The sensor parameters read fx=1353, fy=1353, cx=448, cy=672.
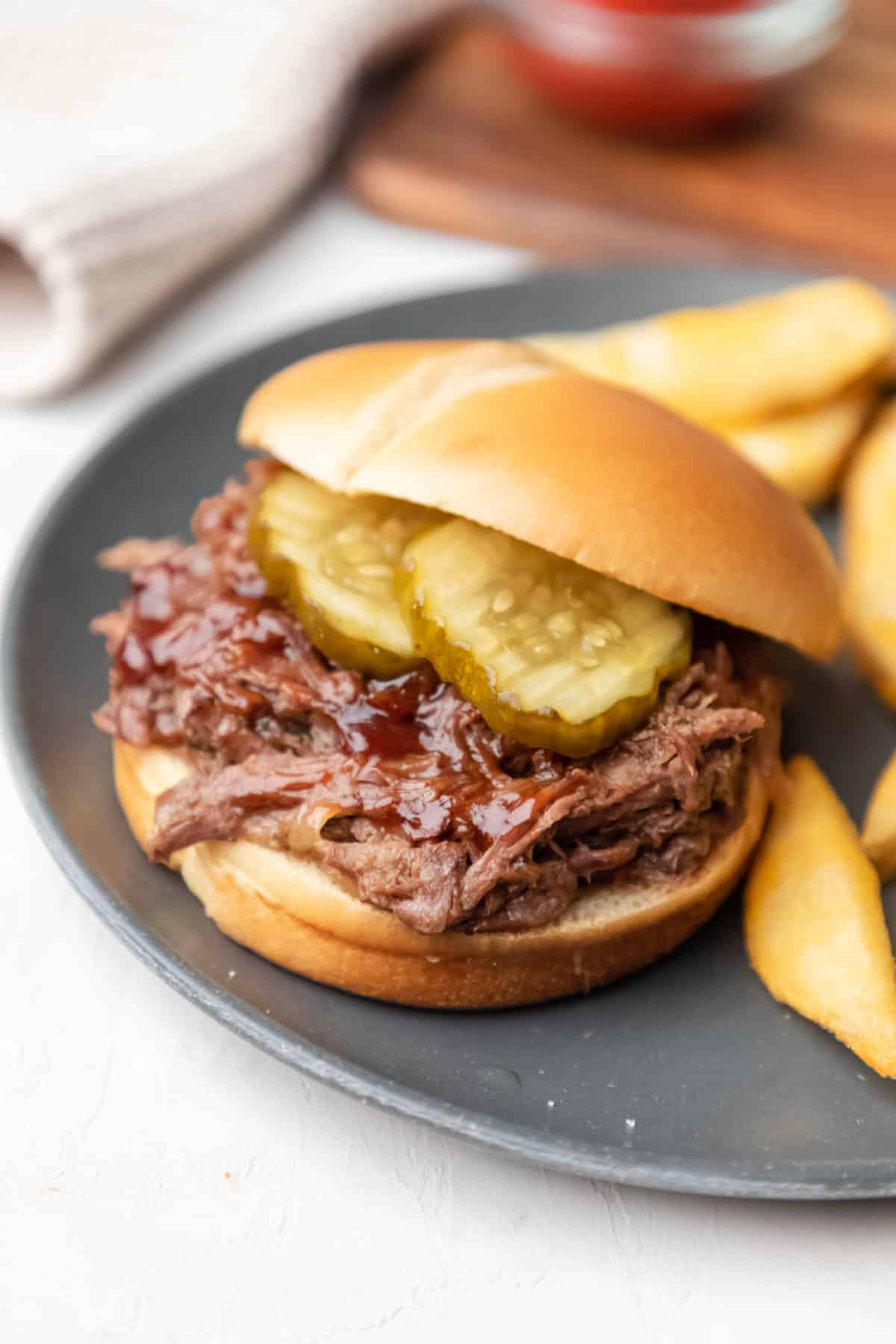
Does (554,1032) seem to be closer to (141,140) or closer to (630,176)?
(141,140)

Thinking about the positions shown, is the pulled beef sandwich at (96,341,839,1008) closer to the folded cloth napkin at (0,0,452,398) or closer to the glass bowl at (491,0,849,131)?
the folded cloth napkin at (0,0,452,398)

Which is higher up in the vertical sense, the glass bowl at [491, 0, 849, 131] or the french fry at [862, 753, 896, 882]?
the glass bowl at [491, 0, 849, 131]

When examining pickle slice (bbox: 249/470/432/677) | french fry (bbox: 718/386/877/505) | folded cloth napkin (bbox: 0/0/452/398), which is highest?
folded cloth napkin (bbox: 0/0/452/398)

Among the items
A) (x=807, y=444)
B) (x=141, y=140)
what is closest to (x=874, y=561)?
(x=807, y=444)

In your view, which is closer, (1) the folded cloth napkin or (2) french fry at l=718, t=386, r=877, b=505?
(2) french fry at l=718, t=386, r=877, b=505

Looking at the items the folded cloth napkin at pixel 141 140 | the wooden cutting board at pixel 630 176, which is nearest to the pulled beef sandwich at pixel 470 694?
the folded cloth napkin at pixel 141 140

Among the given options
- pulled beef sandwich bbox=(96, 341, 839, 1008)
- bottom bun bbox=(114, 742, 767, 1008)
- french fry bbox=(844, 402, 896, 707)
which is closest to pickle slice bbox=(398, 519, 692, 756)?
pulled beef sandwich bbox=(96, 341, 839, 1008)
